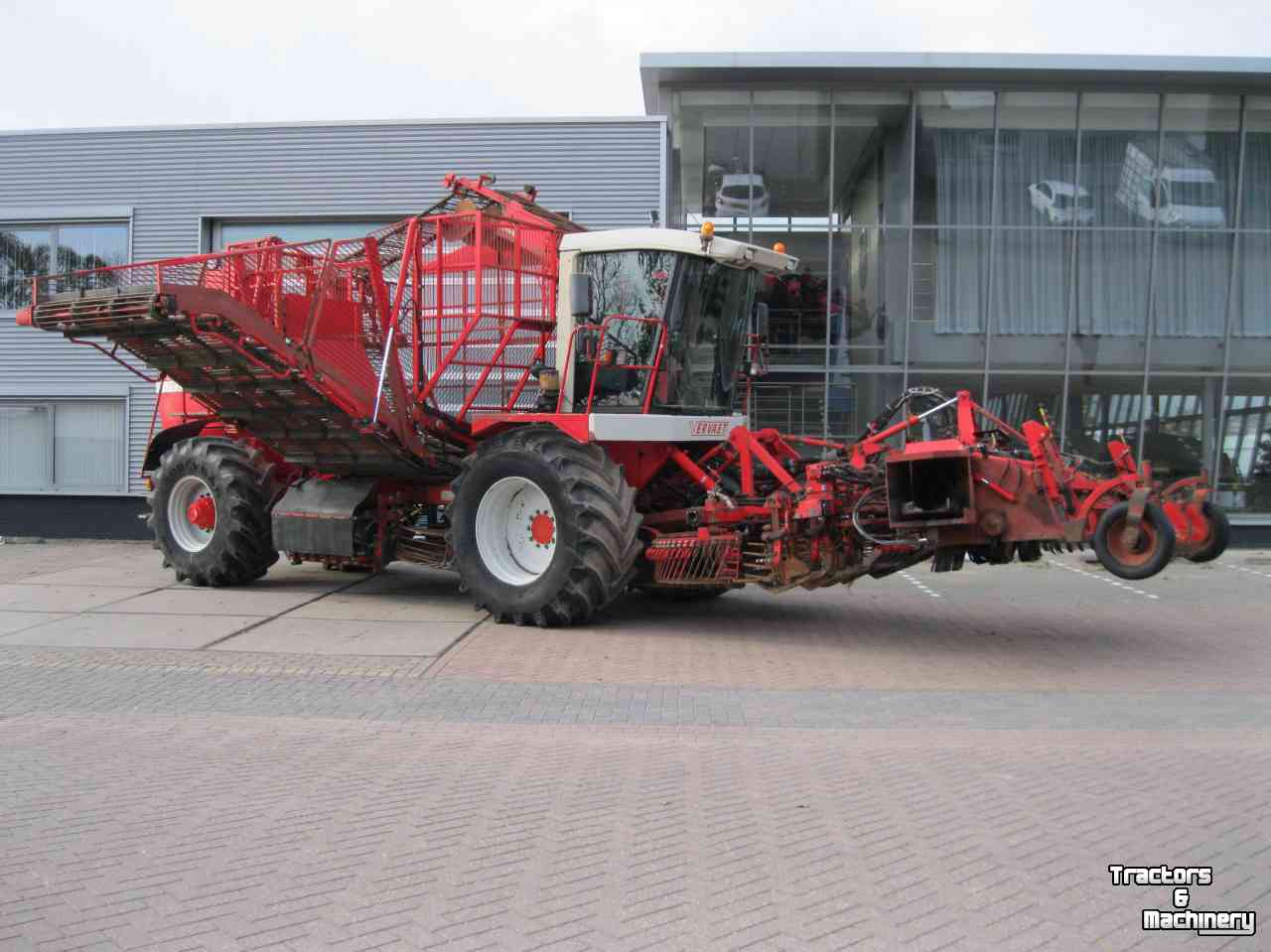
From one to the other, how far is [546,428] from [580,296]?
1211 millimetres

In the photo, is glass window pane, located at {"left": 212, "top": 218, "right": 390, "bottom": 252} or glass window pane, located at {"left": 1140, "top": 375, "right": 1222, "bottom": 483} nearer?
glass window pane, located at {"left": 1140, "top": 375, "right": 1222, "bottom": 483}

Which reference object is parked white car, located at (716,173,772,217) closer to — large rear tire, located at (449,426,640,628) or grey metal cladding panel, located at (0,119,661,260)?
grey metal cladding panel, located at (0,119,661,260)

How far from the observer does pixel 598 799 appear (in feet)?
17.7

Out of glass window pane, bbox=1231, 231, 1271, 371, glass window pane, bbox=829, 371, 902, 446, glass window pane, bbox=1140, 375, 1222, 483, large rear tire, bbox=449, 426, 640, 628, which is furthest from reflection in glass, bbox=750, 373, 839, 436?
large rear tire, bbox=449, 426, 640, 628

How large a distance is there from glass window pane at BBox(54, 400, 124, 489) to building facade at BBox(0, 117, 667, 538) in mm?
23

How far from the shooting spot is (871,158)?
18125 mm

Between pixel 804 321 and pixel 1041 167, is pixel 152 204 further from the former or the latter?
pixel 1041 167

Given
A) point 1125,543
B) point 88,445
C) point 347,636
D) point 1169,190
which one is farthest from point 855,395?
point 88,445

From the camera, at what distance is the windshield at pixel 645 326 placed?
10336 mm

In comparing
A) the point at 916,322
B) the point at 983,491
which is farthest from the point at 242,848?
the point at 916,322

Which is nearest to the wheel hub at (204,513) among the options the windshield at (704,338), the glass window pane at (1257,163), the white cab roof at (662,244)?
the white cab roof at (662,244)

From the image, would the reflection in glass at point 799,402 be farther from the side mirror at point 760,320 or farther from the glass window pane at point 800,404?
the side mirror at point 760,320

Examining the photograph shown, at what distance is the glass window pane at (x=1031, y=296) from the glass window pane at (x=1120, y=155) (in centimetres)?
84

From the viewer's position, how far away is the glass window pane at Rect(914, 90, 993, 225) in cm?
1778
